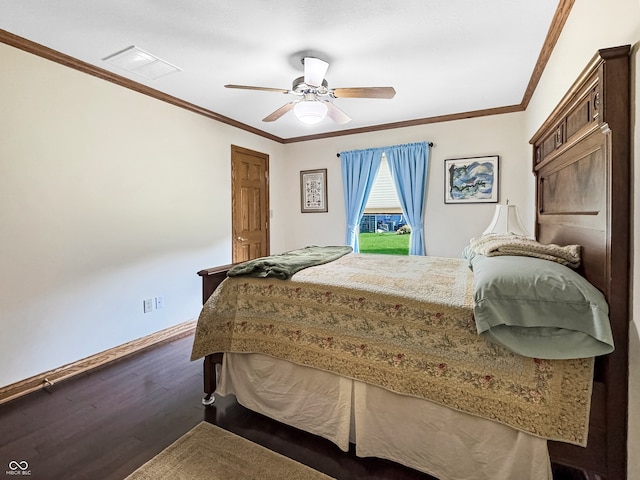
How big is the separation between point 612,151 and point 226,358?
2.21m

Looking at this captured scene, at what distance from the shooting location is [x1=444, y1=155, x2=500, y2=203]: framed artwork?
12.1ft

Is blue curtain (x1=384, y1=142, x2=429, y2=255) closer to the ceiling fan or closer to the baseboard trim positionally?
the ceiling fan

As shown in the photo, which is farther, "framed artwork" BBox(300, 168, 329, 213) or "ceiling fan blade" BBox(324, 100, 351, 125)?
"framed artwork" BBox(300, 168, 329, 213)

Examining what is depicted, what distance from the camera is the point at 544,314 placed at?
119 cm

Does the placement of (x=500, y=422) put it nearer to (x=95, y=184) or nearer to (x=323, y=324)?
(x=323, y=324)

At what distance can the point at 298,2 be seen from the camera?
1.85m

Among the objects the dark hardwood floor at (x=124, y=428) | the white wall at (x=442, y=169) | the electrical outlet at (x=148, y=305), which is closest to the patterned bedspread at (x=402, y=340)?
the dark hardwood floor at (x=124, y=428)

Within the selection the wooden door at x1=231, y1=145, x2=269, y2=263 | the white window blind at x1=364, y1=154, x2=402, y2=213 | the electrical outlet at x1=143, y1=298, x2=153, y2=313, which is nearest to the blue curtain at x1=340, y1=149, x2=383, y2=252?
the white window blind at x1=364, y1=154, x2=402, y2=213

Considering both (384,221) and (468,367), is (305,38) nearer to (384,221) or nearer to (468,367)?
(468,367)

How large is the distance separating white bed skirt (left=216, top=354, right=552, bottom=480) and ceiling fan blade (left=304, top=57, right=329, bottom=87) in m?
2.06

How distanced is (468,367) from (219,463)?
4.28 feet

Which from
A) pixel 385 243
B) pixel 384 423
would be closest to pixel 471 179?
pixel 385 243

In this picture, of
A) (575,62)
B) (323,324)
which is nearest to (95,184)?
(323,324)

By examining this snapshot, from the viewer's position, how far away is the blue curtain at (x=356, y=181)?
4.34 metres
